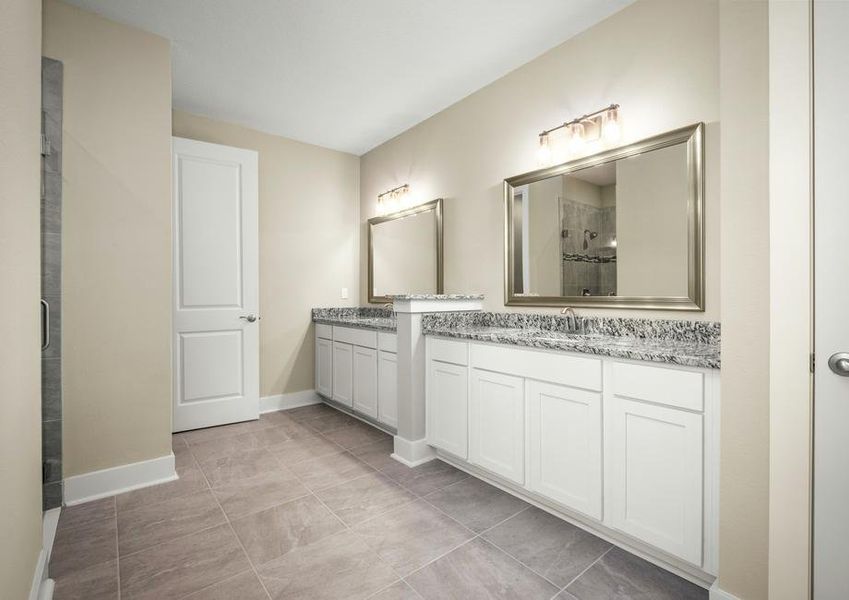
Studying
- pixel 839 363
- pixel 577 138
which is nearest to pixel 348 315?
pixel 577 138

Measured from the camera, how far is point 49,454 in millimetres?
2201

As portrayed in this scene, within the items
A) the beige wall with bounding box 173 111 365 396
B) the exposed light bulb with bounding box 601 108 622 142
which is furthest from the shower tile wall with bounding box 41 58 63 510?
the exposed light bulb with bounding box 601 108 622 142

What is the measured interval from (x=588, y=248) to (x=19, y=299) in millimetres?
2571

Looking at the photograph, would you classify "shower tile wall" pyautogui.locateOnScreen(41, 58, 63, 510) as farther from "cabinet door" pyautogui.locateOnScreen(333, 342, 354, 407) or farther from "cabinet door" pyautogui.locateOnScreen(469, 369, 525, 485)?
"cabinet door" pyautogui.locateOnScreen(469, 369, 525, 485)

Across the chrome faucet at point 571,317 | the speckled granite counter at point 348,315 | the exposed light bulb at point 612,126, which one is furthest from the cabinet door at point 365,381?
the exposed light bulb at point 612,126

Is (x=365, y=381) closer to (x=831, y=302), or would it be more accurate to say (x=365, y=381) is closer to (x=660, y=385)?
(x=660, y=385)

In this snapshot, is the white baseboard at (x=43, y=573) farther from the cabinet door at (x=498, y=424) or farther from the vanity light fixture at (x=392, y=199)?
the vanity light fixture at (x=392, y=199)

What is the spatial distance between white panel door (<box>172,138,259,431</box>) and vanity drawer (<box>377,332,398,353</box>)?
1230 millimetres

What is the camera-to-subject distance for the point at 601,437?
177 centimetres

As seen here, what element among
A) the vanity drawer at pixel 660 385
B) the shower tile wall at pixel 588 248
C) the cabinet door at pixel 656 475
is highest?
the shower tile wall at pixel 588 248

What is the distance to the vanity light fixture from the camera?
392 centimetres

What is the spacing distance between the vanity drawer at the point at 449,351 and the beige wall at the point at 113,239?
1720mm

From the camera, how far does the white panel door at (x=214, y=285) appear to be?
332cm

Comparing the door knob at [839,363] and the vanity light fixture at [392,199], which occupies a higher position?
the vanity light fixture at [392,199]
